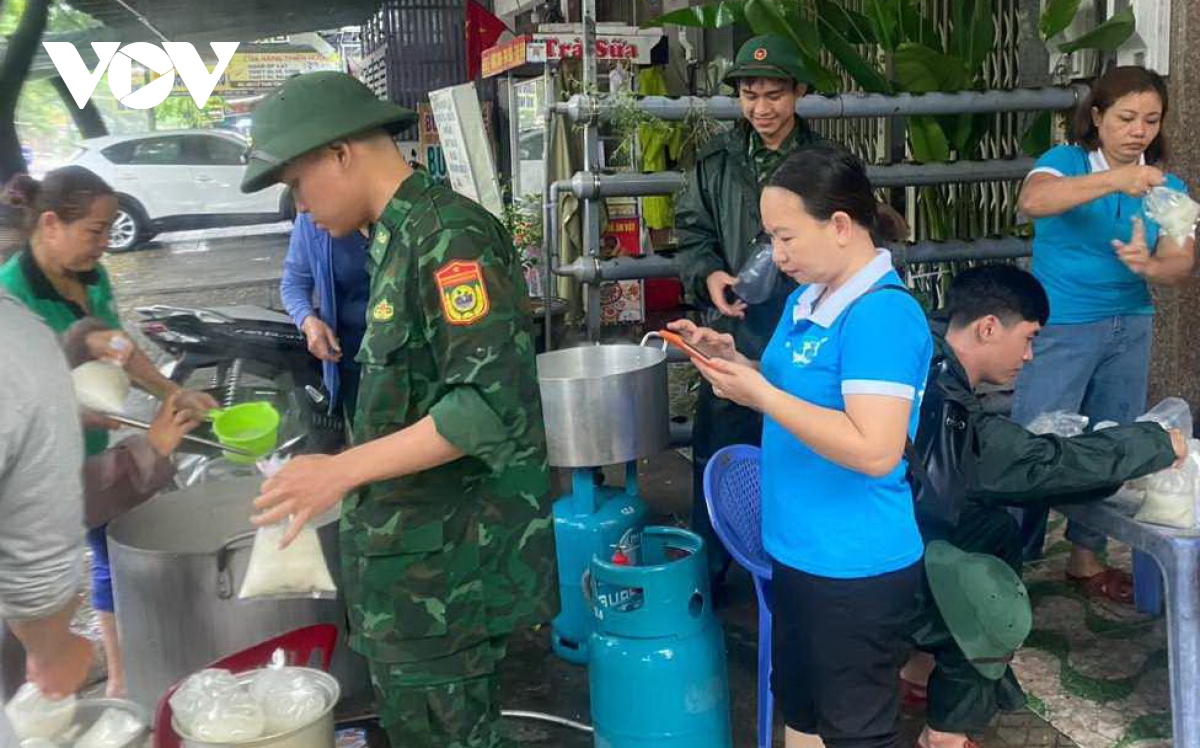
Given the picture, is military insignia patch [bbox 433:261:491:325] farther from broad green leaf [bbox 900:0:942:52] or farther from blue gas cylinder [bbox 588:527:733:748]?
broad green leaf [bbox 900:0:942:52]

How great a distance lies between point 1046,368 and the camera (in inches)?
140

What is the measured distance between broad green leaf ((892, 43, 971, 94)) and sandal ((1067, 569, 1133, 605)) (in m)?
2.11

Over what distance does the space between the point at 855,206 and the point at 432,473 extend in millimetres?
972

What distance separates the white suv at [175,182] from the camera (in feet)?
8.71

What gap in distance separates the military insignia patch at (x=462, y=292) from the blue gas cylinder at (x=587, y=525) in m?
1.38

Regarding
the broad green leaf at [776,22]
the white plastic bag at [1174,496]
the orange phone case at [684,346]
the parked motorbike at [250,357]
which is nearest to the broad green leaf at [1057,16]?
the broad green leaf at [776,22]

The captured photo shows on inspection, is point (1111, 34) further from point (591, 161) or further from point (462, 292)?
point (462, 292)

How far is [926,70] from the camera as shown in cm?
464

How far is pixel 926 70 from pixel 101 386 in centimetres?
356

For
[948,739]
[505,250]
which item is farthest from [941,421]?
[505,250]

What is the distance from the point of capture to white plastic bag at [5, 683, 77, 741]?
5.99 ft

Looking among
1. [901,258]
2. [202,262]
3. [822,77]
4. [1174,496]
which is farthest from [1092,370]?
[202,262]

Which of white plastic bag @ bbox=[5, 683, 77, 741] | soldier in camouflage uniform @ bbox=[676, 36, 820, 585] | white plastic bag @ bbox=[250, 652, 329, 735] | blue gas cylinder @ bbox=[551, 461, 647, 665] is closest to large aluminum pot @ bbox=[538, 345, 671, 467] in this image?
blue gas cylinder @ bbox=[551, 461, 647, 665]

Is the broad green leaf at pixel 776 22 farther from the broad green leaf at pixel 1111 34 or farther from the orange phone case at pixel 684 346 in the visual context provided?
the orange phone case at pixel 684 346
